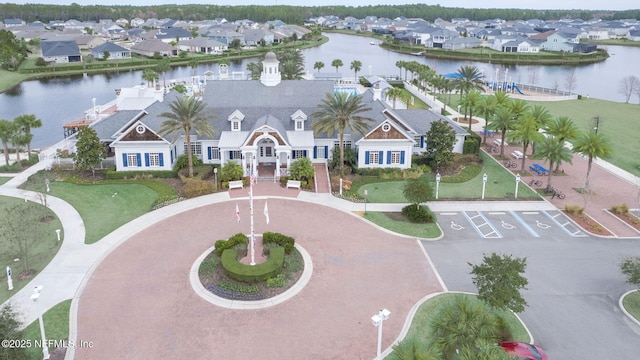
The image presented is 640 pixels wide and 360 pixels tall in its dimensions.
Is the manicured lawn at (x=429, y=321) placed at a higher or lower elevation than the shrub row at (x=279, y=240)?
lower

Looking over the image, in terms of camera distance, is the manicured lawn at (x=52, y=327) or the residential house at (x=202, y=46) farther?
the residential house at (x=202, y=46)

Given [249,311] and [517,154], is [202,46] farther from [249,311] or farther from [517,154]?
[249,311]

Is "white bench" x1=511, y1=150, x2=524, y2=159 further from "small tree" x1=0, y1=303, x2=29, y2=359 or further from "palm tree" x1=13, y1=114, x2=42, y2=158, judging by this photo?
"palm tree" x1=13, y1=114, x2=42, y2=158

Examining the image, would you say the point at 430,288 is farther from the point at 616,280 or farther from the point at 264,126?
the point at 264,126

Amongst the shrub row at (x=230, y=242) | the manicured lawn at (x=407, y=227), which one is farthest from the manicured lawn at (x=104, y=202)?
the manicured lawn at (x=407, y=227)

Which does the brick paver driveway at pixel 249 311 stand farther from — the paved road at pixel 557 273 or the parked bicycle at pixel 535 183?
the parked bicycle at pixel 535 183
